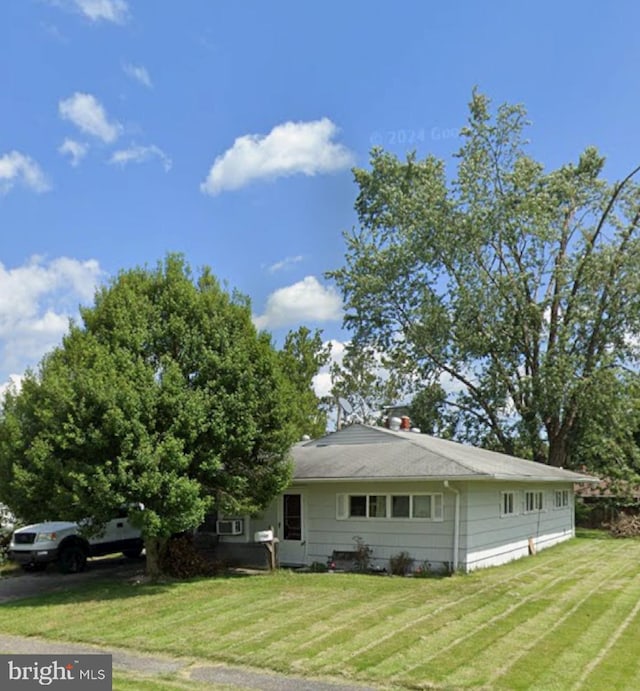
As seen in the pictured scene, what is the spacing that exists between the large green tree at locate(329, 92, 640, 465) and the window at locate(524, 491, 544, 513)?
7.63 m

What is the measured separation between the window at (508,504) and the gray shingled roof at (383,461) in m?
0.73

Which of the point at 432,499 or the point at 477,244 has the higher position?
the point at 477,244

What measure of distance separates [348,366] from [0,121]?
1250 inches

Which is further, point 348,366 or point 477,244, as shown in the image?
point 348,366

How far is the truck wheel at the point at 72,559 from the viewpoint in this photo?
1617 centimetres

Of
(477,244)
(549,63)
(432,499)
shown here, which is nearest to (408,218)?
(477,244)

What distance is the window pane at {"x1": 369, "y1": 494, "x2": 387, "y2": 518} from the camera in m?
15.5

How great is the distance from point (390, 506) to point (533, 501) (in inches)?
265

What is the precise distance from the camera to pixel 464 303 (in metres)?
28.7

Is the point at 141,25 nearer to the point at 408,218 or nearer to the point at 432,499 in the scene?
the point at 432,499

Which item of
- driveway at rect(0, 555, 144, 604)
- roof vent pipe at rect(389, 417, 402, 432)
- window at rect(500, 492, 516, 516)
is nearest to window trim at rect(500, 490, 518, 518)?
window at rect(500, 492, 516, 516)

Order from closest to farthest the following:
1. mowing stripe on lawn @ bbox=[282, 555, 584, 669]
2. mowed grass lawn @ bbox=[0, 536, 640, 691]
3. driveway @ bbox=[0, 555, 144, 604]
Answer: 1. mowed grass lawn @ bbox=[0, 536, 640, 691]
2. mowing stripe on lawn @ bbox=[282, 555, 584, 669]
3. driveway @ bbox=[0, 555, 144, 604]

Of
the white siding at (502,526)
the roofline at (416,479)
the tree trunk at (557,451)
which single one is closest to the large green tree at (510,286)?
the tree trunk at (557,451)

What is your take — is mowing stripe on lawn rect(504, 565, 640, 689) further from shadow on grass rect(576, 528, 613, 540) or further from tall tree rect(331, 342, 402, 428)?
tall tree rect(331, 342, 402, 428)
